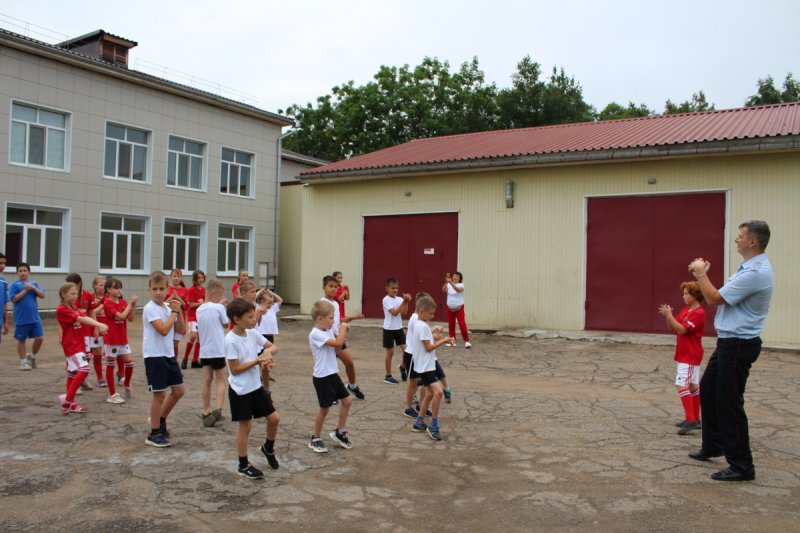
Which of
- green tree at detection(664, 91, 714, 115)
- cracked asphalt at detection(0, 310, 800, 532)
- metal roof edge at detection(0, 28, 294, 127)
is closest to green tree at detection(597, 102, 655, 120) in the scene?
green tree at detection(664, 91, 714, 115)

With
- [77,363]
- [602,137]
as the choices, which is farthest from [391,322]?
[602,137]

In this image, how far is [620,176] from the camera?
575 inches

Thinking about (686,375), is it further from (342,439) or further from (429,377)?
(342,439)

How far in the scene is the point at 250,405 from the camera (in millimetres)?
5164

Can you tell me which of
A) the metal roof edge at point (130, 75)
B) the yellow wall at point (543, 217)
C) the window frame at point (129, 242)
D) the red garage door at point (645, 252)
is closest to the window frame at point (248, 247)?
the window frame at point (129, 242)

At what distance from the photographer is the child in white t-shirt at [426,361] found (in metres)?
6.29

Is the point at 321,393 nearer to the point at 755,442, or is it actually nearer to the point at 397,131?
the point at 755,442

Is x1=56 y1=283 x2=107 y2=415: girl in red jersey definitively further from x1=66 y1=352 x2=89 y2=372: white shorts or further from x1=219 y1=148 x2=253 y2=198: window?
x1=219 y1=148 x2=253 y2=198: window

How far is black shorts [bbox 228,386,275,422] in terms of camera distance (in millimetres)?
5113

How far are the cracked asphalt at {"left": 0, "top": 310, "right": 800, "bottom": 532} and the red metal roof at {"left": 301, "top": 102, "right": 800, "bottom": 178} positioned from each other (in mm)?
7173

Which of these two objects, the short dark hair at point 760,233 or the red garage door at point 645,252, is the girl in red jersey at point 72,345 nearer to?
the short dark hair at point 760,233

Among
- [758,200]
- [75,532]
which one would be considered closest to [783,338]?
[758,200]

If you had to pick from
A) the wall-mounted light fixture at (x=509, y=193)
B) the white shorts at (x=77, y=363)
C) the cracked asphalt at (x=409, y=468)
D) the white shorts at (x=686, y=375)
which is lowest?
the cracked asphalt at (x=409, y=468)

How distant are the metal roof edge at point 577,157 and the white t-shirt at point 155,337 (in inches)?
417
